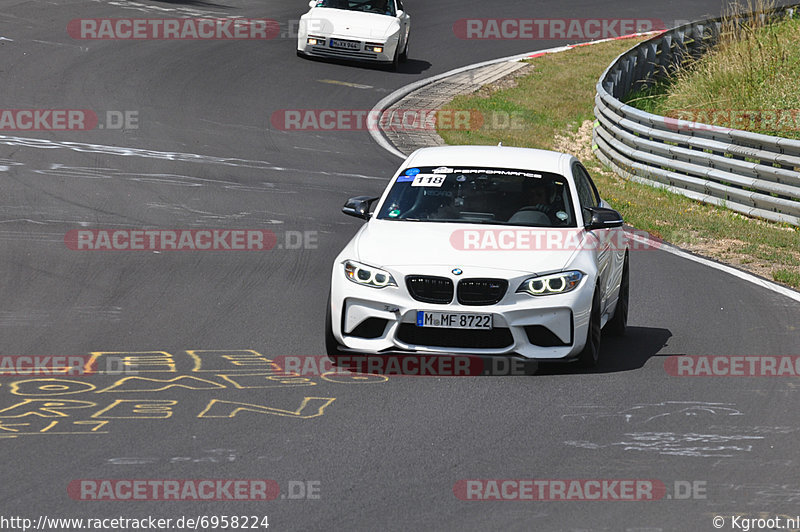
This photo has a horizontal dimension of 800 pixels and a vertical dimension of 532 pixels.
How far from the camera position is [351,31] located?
2620cm

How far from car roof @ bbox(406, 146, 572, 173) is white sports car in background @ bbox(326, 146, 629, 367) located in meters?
0.18

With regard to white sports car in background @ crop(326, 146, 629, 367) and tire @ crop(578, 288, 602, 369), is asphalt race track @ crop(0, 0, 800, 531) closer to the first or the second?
tire @ crop(578, 288, 602, 369)

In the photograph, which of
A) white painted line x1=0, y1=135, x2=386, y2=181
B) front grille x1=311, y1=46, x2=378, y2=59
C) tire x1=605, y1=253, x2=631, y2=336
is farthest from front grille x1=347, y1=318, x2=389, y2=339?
front grille x1=311, y1=46, x2=378, y2=59

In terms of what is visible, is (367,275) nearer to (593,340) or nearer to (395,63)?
(593,340)

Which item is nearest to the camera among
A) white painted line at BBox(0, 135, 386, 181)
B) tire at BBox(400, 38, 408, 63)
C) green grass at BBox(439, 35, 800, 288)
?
green grass at BBox(439, 35, 800, 288)

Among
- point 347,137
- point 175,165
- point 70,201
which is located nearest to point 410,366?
point 70,201

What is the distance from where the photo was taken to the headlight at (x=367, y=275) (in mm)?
8906

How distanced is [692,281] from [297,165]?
285 inches

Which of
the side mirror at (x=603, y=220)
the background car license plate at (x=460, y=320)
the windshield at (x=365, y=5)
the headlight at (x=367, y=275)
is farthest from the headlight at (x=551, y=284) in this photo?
the windshield at (x=365, y=5)

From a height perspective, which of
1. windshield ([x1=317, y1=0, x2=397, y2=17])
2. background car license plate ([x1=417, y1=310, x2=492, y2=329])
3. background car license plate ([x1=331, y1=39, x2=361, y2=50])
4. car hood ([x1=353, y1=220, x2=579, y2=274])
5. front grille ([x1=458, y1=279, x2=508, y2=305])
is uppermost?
windshield ([x1=317, y1=0, x2=397, y2=17])

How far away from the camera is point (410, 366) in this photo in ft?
30.0

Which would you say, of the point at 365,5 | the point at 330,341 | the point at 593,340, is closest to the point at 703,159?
the point at 593,340

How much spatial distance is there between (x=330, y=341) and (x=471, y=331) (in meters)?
1.07

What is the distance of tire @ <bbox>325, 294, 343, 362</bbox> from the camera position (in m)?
9.09
